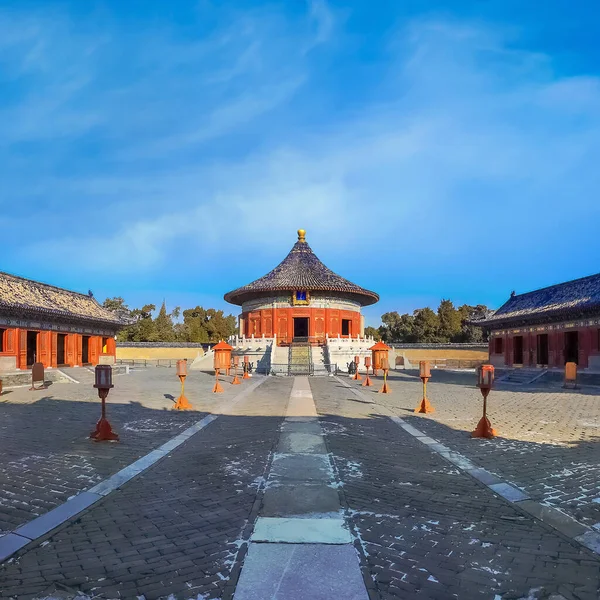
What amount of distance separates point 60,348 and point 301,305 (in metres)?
18.7

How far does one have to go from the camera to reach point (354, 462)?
7.21 m

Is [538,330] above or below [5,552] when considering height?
above

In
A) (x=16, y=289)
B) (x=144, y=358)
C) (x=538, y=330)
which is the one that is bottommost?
(x=144, y=358)

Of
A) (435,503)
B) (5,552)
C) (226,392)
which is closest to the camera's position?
(5,552)

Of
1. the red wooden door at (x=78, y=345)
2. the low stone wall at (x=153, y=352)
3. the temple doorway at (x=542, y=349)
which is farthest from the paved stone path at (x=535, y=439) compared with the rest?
the low stone wall at (x=153, y=352)

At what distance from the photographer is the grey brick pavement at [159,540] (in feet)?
11.9

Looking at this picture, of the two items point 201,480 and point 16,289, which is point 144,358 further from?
point 201,480

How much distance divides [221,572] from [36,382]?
19.8 metres

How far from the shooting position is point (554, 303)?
92.4 feet

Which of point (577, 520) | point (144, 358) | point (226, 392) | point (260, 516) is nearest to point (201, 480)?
point (260, 516)

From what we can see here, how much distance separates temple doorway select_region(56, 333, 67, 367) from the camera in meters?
27.4

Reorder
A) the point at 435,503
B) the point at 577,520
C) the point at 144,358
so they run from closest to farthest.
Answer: the point at 577,520 → the point at 435,503 → the point at 144,358

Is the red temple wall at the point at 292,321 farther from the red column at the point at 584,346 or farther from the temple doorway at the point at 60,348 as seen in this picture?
the red column at the point at 584,346

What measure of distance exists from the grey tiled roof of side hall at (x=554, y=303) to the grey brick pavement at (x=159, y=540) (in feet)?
74.5
